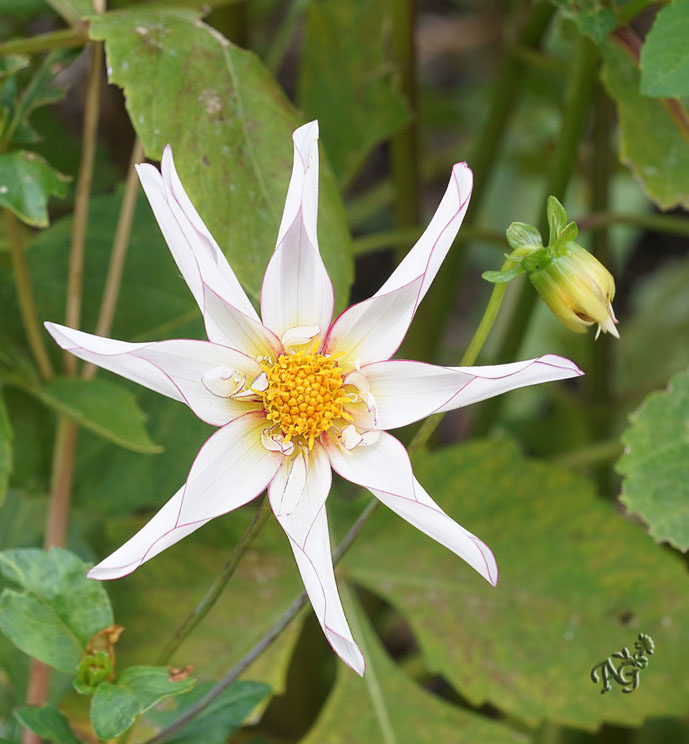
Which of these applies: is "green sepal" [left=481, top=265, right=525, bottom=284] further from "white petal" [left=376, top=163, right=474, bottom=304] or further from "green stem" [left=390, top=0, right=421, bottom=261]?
"green stem" [left=390, top=0, right=421, bottom=261]

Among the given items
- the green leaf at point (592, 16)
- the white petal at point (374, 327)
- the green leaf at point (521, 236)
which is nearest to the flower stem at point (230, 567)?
the white petal at point (374, 327)

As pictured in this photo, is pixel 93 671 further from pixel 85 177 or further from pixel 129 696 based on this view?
pixel 85 177

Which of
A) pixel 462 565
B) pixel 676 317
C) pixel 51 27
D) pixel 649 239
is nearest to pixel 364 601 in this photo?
pixel 462 565

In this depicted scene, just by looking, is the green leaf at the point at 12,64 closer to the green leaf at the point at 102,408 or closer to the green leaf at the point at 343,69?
the green leaf at the point at 102,408

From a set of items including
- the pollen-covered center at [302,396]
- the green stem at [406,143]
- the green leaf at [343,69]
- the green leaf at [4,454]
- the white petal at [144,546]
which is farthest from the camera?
the green leaf at [343,69]

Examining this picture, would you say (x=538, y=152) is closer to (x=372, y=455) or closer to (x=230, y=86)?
(x=230, y=86)
